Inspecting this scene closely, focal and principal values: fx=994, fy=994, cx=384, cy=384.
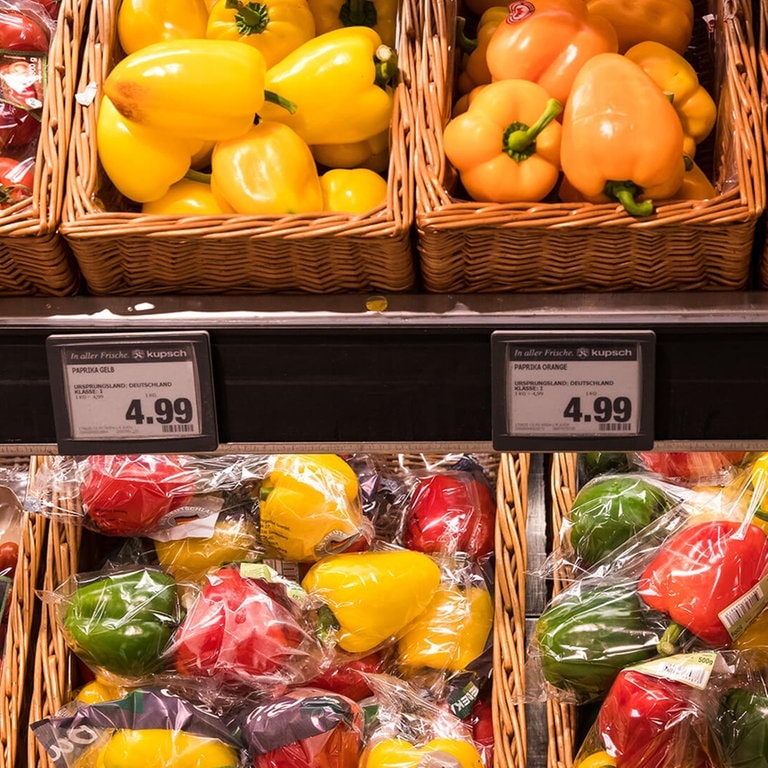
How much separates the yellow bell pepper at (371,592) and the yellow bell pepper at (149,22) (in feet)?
2.38

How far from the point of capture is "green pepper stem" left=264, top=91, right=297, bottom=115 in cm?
113

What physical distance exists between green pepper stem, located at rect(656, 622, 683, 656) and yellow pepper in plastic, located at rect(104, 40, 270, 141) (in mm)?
781

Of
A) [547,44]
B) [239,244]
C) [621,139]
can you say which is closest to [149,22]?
[239,244]

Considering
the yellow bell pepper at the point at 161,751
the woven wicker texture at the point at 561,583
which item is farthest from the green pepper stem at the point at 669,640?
the yellow bell pepper at the point at 161,751

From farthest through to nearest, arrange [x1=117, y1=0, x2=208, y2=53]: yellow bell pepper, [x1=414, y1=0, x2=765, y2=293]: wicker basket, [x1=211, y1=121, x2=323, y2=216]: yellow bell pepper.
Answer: [x1=117, y1=0, x2=208, y2=53]: yellow bell pepper → [x1=211, y1=121, x2=323, y2=216]: yellow bell pepper → [x1=414, y1=0, x2=765, y2=293]: wicker basket

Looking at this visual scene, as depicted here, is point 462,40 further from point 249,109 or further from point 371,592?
point 371,592

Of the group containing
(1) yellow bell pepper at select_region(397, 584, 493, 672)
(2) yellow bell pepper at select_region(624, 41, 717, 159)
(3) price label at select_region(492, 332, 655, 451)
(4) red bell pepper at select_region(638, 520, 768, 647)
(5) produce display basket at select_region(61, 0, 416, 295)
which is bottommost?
(1) yellow bell pepper at select_region(397, 584, 493, 672)

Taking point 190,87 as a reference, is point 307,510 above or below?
below

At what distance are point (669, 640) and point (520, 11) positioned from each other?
2.49 feet

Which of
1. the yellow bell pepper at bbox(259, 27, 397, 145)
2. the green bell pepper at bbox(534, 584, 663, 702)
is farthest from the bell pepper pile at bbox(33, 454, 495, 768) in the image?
the yellow bell pepper at bbox(259, 27, 397, 145)

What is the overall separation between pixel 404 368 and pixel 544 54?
40cm

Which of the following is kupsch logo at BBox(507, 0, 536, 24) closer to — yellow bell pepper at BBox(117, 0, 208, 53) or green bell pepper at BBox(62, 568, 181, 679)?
yellow bell pepper at BBox(117, 0, 208, 53)

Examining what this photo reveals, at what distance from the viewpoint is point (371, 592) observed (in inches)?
53.4

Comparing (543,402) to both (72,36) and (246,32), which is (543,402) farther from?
(72,36)
